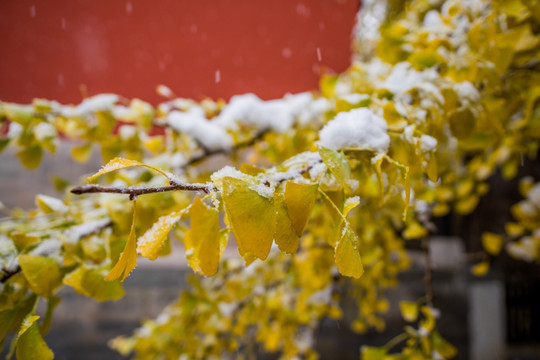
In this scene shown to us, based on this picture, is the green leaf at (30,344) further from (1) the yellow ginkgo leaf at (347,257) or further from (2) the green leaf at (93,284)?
(1) the yellow ginkgo leaf at (347,257)

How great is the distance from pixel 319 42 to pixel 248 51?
59 cm

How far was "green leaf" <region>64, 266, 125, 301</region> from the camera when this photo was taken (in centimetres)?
38

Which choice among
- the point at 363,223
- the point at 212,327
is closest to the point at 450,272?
the point at 363,223

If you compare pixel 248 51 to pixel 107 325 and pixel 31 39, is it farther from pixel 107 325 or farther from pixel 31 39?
pixel 107 325

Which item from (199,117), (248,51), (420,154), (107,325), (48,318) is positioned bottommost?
(107,325)

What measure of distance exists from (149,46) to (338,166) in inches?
96.2

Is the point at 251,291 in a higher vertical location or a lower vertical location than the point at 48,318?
lower

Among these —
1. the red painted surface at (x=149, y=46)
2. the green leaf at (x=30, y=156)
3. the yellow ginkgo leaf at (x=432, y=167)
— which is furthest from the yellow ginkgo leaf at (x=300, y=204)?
the red painted surface at (x=149, y=46)

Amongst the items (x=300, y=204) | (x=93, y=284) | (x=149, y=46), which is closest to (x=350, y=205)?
(x=300, y=204)

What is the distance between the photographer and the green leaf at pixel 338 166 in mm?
297

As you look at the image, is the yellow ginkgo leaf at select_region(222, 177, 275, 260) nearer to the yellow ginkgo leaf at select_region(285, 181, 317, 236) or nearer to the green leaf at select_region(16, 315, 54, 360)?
the yellow ginkgo leaf at select_region(285, 181, 317, 236)

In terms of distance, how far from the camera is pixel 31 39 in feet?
7.57

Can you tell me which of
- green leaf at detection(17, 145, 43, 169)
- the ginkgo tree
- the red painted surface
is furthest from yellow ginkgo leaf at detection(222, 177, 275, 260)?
the red painted surface

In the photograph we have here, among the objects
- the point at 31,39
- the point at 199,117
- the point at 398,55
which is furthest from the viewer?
the point at 31,39
